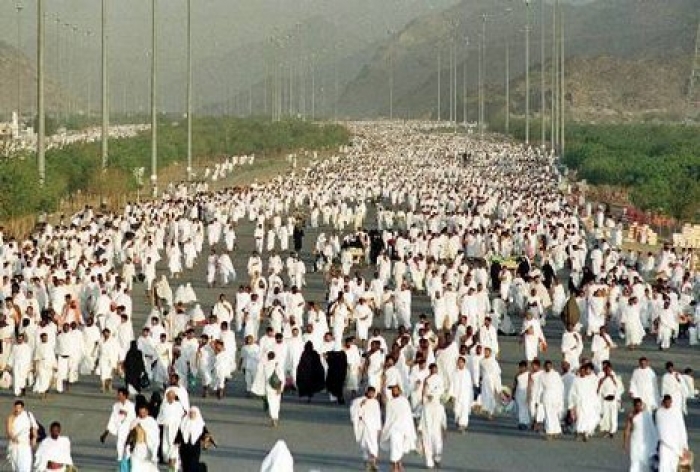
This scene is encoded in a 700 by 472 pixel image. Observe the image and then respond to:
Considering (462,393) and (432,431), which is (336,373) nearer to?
(462,393)

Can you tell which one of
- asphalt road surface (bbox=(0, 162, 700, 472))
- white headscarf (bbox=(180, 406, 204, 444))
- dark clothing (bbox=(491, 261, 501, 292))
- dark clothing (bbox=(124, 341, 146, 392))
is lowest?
asphalt road surface (bbox=(0, 162, 700, 472))

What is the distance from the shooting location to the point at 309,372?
22.9m

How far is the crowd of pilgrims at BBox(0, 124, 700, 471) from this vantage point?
802 inches

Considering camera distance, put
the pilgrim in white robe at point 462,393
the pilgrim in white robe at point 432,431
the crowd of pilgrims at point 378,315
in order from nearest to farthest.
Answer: the pilgrim in white robe at point 432,431 → the crowd of pilgrims at point 378,315 → the pilgrim in white robe at point 462,393

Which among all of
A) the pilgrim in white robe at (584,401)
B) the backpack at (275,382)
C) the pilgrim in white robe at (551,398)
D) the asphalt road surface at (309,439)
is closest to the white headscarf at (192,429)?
the asphalt road surface at (309,439)

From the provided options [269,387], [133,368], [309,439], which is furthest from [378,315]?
[309,439]

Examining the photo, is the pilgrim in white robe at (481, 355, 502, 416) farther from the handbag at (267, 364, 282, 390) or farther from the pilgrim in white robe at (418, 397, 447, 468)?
the pilgrim in white robe at (418, 397, 447, 468)

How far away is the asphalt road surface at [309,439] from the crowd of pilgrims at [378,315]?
0.25m

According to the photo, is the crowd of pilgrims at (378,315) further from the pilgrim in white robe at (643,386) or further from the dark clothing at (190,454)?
the dark clothing at (190,454)

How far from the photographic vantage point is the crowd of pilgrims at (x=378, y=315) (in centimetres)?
2038

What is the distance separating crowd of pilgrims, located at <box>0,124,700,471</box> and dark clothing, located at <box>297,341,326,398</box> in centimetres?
3

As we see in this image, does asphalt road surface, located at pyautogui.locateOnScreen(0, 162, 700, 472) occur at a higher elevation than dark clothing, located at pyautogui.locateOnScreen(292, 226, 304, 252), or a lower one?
lower

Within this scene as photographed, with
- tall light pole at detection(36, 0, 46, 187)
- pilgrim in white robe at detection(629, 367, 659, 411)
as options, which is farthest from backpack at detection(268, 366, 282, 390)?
tall light pole at detection(36, 0, 46, 187)

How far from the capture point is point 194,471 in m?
17.3
